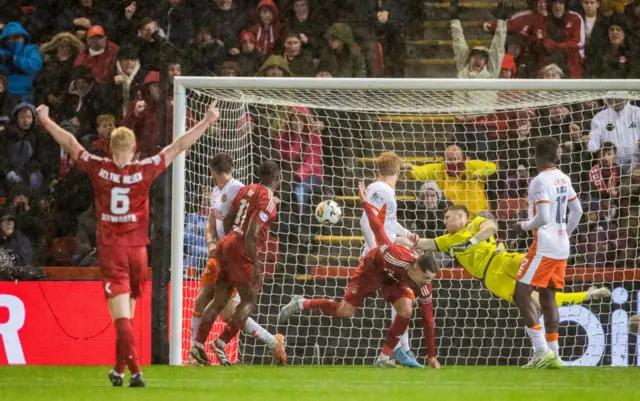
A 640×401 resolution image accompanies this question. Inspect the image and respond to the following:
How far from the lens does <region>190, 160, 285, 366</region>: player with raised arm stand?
452 inches

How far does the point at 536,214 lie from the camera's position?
11.1 m

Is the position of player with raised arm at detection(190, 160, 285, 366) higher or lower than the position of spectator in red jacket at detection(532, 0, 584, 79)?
lower

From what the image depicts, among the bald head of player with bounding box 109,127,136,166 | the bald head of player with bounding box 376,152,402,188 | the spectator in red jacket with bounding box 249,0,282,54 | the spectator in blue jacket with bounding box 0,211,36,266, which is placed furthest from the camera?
the spectator in red jacket with bounding box 249,0,282,54

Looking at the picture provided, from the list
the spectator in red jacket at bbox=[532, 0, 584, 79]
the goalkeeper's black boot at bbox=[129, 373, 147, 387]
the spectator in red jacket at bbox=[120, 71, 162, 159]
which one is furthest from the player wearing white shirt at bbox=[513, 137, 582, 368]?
the spectator in red jacket at bbox=[120, 71, 162, 159]

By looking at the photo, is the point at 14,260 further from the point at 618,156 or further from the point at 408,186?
the point at 618,156

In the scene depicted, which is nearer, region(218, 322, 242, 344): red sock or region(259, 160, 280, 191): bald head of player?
region(259, 160, 280, 191): bald head of player

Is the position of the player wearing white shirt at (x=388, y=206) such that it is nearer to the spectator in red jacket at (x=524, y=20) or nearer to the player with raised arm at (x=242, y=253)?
the player with raised arm at (x=242, y=253)

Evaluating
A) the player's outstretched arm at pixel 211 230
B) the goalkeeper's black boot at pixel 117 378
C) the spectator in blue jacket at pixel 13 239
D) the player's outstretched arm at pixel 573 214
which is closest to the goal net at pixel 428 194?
the player's outstretched arm at pixel 211 230

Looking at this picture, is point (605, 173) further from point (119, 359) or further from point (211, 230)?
point (119, 359)

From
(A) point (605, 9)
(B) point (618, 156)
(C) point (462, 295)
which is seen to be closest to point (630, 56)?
(A) point (605, 9)

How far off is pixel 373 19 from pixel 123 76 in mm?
3353

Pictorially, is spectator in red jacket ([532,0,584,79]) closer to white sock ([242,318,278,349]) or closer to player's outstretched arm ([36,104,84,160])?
white sock ([242,318,278,349])

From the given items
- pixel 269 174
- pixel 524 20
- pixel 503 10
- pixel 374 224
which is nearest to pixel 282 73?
pixel 503 10

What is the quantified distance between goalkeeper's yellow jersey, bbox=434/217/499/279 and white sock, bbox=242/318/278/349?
185cm
